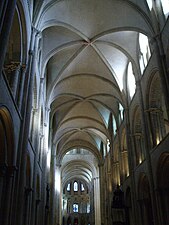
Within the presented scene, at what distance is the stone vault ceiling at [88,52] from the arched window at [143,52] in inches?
17.9

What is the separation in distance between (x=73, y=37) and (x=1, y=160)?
35.4ft

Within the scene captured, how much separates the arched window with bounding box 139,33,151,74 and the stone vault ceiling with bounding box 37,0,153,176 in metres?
0.45

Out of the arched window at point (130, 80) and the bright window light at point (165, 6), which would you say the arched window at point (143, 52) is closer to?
the arched window at point (130, 80)

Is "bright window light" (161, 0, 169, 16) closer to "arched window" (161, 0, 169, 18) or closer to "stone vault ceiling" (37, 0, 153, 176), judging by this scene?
"arched window" (161, 0, 169, 18)

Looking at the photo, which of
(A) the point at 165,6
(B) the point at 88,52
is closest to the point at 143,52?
(A) the point at 165,6

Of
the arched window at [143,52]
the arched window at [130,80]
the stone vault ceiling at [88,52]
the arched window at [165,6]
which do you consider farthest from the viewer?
the arched window at [130,80]

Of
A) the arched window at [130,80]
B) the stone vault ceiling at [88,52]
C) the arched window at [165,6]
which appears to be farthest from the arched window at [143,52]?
the arched window at [165,6]

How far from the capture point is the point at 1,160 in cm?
774

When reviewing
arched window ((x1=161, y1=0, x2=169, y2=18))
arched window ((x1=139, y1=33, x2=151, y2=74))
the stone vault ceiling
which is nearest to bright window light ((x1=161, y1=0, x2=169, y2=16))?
arched window ((x1=161, y1=0, x2=169, y2=18))

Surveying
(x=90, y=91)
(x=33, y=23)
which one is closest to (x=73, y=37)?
(x=33, y=23)

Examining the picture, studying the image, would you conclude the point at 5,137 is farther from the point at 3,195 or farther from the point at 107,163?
the point at 107,163

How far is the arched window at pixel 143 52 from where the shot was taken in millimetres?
14848

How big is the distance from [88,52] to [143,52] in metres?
4.13

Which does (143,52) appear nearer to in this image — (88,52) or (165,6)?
(165,6)
